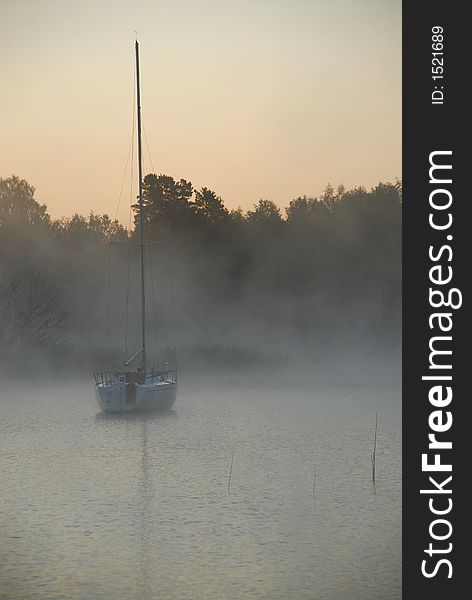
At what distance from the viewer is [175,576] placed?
65.5 ft

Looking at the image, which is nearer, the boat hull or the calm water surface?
the calm water surface

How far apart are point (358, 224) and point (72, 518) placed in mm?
70963

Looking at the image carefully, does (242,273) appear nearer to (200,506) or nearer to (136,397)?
(136,397)

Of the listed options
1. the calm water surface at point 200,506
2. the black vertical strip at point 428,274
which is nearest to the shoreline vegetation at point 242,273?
the calm water surface at point 200,506

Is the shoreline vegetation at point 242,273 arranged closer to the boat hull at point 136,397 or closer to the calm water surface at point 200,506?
the boat hull at point 136,397

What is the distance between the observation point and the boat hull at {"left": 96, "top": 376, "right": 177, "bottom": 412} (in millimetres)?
44947

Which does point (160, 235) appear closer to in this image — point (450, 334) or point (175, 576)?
point (175, 576)

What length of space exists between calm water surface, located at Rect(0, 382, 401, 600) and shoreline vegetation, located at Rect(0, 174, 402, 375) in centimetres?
3655

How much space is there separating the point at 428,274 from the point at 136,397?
33.9 metres

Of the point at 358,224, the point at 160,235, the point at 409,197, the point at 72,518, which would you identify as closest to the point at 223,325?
the point at 160,235

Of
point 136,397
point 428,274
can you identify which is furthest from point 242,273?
point 428,274

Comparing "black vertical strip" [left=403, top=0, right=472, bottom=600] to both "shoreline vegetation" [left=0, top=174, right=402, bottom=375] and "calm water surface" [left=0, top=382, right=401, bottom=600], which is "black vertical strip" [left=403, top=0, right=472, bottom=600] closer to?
"calm water surface" [left=0, top=382, right=401, bottom=600]

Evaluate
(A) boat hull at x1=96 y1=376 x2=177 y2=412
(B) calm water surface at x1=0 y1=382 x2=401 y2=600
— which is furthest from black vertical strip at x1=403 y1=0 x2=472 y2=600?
(A) boat hull at x1=96 y1=376 x2=177 y2=412

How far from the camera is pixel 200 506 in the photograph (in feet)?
Result: 86.3
